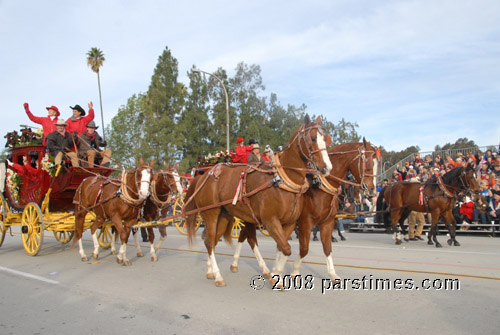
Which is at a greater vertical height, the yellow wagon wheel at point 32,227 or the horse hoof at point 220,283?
the yellow wagon wheel at point 32,227

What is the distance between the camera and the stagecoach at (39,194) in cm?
1000

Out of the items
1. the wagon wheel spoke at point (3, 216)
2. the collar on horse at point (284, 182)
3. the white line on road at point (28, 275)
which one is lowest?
the white line on road at point (28, 275)

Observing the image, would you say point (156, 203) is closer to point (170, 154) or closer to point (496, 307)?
point (496, 307)

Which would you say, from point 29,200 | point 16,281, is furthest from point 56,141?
point 16,281

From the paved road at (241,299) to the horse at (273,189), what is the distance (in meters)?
0.82

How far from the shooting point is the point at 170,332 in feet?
14.6

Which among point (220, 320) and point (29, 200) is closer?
point (220, 320)

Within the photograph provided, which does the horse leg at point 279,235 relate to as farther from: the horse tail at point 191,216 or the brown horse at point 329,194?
the horse tail at point 191,216

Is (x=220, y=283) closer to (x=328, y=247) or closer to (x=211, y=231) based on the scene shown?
(x=211, y=231)

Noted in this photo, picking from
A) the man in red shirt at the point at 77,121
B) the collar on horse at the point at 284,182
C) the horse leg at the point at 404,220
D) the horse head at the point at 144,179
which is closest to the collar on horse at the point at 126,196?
the horse head at the point at 144,179

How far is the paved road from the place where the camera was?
4598mm

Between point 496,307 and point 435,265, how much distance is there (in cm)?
313

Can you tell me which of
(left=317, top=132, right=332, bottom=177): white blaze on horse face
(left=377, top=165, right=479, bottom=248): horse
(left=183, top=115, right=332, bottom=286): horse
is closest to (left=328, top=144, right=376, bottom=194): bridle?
(left=183, top=115, right=332, bottom=286): horse

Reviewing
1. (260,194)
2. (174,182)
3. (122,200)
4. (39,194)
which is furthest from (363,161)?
(39,194)
